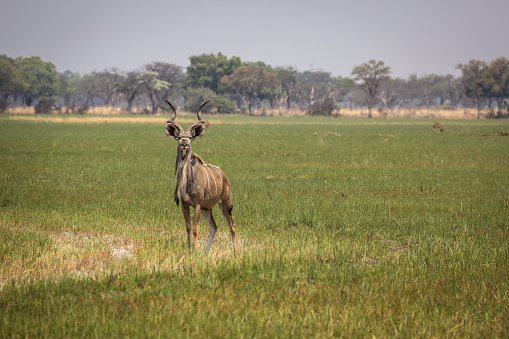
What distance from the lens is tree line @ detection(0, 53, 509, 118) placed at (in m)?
128

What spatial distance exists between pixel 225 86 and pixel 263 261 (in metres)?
129

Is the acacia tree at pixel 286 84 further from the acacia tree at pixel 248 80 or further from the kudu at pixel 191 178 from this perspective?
the kudu at pixel 191 178

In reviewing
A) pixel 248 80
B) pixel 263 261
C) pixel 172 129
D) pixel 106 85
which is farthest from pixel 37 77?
pixel 263 261

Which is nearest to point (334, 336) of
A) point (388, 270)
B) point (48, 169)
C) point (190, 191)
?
point (388, 270)

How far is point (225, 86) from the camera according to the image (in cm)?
13712

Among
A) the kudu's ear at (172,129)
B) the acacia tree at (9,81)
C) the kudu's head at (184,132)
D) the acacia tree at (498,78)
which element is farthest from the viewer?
the acacia tree at (498,78)

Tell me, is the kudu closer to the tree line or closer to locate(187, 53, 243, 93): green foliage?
the tree line

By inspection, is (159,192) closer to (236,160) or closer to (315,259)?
(315,259)

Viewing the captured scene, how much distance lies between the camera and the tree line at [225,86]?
12750 cm

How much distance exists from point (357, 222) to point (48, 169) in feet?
50.6

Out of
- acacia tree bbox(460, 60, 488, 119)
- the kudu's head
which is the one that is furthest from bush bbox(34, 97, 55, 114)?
the kudu's head

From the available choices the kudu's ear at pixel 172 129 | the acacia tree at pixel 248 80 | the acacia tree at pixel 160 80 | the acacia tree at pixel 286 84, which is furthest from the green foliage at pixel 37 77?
the kudu's ear at pixel 172 129

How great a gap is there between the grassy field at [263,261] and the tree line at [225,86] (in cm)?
10005

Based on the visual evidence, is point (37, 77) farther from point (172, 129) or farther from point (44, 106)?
point (172, 129)
